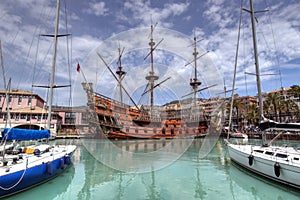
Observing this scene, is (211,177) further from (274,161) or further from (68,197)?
(68,197)

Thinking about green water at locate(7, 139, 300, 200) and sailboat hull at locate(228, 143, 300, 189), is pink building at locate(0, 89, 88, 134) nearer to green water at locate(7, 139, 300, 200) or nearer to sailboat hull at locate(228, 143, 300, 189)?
green water at locate(7, 139, 300, 200)

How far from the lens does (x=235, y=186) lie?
29.8 feet

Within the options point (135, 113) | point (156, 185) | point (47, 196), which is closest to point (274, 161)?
point (156, 185)

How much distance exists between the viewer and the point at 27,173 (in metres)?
7.38

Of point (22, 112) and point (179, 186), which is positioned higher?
point (22, 112)

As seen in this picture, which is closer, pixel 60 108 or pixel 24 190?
pixel 24 190

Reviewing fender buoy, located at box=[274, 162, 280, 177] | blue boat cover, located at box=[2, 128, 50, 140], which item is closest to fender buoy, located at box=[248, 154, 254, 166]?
fender buoy, located at box=[274, 162, 280, 177]

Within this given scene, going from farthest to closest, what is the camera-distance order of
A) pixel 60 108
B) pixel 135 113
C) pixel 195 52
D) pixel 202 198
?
pixel 60 108
pixel 195 52
pixel 135 113
pixel 202 198

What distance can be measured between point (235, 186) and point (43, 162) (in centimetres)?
905

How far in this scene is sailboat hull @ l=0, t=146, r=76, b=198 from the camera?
21.7ft

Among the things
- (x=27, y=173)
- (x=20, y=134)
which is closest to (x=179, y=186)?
(x=27, y=173)

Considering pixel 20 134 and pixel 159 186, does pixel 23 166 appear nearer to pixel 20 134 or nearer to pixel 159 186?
pixel 20 134

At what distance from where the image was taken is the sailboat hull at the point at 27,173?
21.7 feet

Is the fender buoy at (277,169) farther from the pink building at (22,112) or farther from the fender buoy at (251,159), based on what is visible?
the pink building at (22,112)
